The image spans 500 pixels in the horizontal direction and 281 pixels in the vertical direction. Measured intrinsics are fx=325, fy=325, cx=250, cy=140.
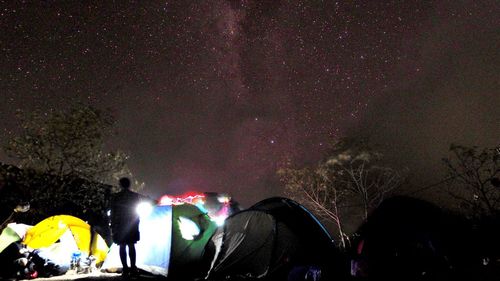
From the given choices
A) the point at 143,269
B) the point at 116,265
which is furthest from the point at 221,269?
the point at 116,265

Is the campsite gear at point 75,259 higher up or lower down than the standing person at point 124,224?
lower down

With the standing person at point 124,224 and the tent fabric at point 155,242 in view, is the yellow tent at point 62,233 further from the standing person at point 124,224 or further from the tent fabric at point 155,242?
the standing person at point 124,224

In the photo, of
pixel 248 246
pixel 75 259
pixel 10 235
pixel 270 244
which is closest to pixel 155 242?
pixel 248 246

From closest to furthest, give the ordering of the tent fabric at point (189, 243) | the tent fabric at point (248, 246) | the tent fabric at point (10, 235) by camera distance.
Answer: the tent fabric at point (248, 246)
the tent fabric at point (189, 243)
the tent fabric at point (10, 235)

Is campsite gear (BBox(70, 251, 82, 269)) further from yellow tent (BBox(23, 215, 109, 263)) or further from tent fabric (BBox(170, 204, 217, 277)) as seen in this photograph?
tent fabric (BBox(170, 204, 217, 277))

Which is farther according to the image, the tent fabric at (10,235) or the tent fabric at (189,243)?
the tent fabric at (10,235)

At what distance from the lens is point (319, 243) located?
7848 mm

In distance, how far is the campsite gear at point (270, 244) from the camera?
7.70 meters

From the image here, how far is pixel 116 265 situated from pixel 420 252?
27.1ft

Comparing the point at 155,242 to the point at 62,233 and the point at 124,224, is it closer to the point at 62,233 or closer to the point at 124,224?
the point at 124,224

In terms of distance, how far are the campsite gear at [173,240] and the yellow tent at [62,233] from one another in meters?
3.47

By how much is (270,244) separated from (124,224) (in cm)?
351

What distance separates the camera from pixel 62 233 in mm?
10953

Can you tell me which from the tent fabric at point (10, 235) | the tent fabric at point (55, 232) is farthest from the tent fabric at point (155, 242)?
the tent fabric at point (10, 235)
